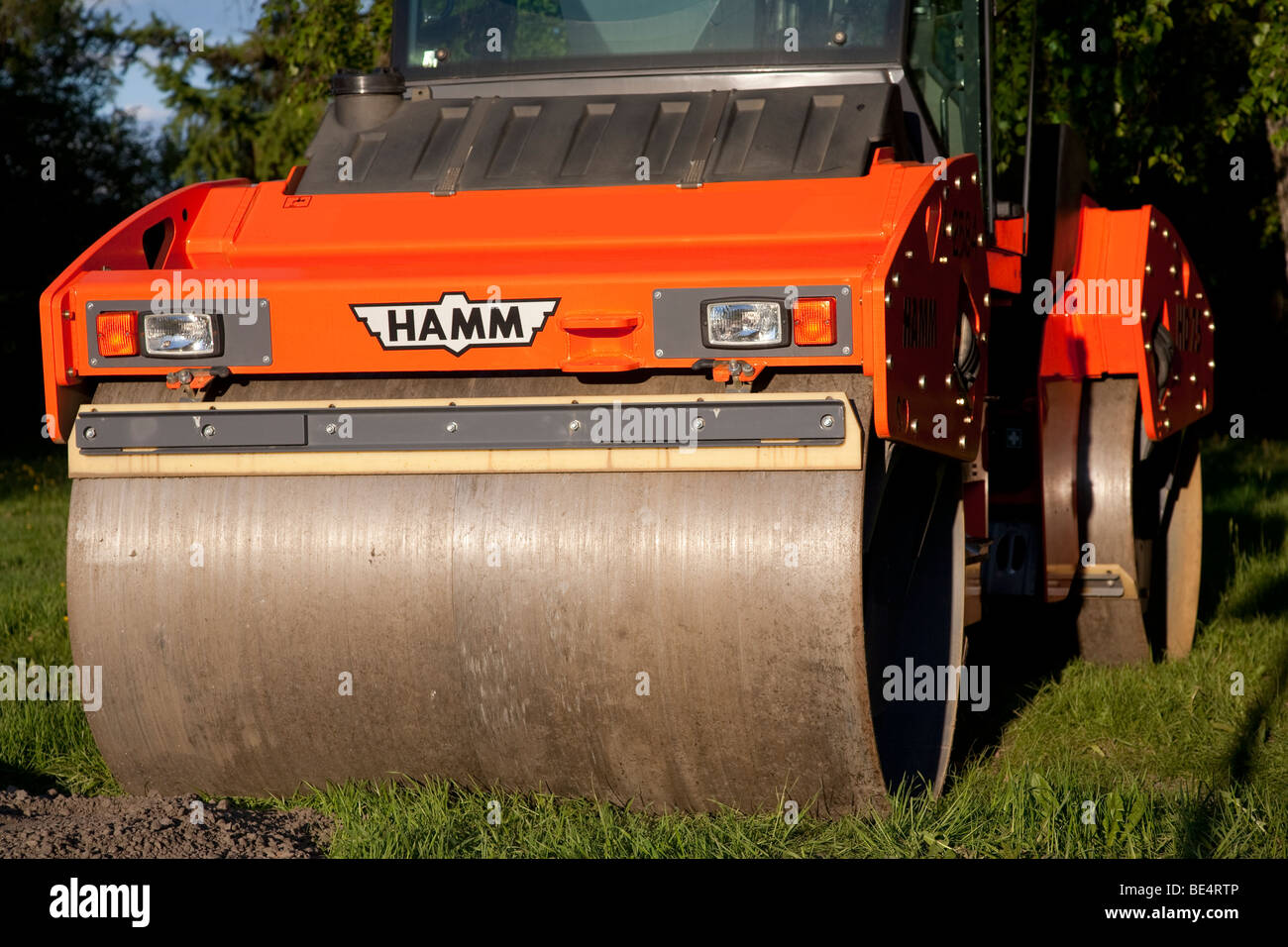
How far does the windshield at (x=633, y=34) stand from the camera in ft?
14.2

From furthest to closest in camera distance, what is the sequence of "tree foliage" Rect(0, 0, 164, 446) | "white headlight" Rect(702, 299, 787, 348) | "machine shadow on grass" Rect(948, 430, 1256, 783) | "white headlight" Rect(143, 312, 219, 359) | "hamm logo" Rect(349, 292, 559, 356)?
"tree foliage" Rect(0, 0, 164, 446) < "machine shadow on grass" Rect(948, 430, 1256, 783) < "white headlight" Rect(143, 312, 219, 359) < "hamm logo" Rect(349, 292, 559, 356) < "white headlight" Rect(702, 299, 787, 348)

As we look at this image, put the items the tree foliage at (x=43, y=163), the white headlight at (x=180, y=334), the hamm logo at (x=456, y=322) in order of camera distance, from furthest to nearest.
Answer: the tree foliage at (x=43, y=163)
the white headlight at (x=180, y=334)
the hamm logo at (x=456, y=322)

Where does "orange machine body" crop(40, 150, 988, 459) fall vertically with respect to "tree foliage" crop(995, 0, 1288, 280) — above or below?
below

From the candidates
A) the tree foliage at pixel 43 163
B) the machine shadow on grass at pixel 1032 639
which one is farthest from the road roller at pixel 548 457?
the tree foliage at pixel 43 163

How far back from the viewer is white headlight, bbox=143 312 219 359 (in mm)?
3510

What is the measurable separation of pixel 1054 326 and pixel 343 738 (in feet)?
9.19

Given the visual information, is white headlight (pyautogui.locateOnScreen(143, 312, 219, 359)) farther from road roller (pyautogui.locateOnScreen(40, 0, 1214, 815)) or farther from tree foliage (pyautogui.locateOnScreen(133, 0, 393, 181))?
tree foliage (pyautogui.locateOnScreen(133, 0, 393, 181))

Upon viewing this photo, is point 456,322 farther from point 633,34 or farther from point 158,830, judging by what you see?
point 633,34

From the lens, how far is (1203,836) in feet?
12.1

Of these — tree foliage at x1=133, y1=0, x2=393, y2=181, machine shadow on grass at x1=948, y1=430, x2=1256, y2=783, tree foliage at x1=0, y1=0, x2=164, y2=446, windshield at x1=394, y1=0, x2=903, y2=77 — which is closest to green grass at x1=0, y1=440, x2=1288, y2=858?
machine shadow on grass at x1=948, y1=430, x2=1256, y2=783

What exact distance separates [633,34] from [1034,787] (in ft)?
7.92

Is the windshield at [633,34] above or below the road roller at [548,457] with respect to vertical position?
above

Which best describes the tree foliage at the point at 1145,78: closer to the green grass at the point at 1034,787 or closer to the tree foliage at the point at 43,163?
the green grass at the point at 1034,787
